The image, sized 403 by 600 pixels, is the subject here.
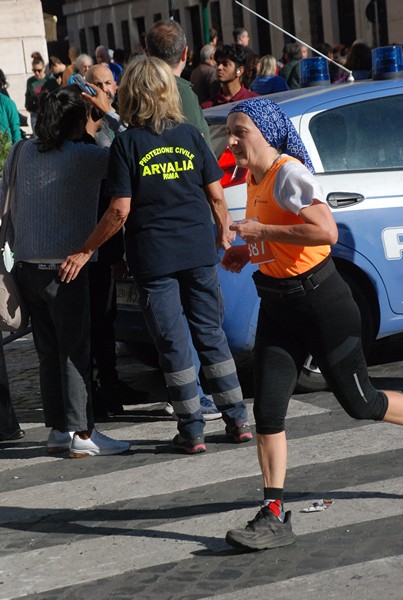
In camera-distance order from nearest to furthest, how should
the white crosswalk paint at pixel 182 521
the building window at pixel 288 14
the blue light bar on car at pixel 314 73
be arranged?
the white crosswalk paint at pixel 182 521 → the blue light bar on car at pixel 314 73 → the building window at pixel 288 14

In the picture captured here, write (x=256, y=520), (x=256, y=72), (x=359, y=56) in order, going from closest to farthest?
(x=256, y=520) < (x=359, y=56) < (x=256, y=72)

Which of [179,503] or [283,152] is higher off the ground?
[283,152]

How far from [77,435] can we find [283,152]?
2.08 meters

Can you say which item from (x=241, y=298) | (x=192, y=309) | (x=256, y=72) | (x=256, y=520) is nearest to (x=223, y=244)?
(x=192, y=309)

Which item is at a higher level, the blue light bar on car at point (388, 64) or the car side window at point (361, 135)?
the blue light bar on car at point (388, 64)

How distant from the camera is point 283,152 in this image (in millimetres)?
4871

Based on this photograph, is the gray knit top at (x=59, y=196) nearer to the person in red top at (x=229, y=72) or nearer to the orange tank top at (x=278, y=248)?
the orange tank top at (x=278, y=248)

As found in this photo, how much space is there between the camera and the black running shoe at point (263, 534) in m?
4.64

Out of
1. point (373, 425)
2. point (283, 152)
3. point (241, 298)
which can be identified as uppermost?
point (283, 152)

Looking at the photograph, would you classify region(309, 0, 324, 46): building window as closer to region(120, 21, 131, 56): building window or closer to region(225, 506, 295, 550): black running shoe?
region(120, 21, 131, 56): building window

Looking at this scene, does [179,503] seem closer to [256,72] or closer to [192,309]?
[192,309]

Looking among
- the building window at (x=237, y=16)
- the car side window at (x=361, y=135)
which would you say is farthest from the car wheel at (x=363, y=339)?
the building window at (x=237, y=16)

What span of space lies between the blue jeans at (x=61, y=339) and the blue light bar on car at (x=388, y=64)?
254cm

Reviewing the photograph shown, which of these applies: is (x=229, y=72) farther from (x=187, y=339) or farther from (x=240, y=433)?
(x=240, y=433)
